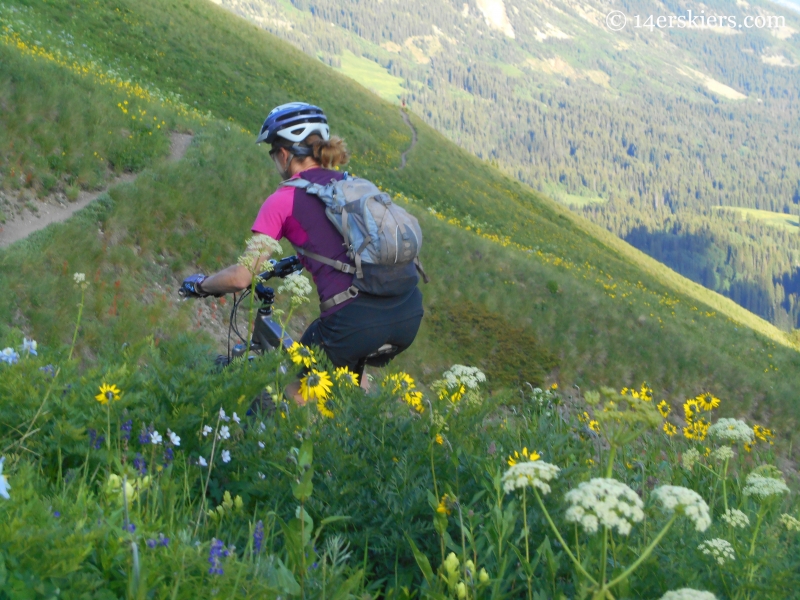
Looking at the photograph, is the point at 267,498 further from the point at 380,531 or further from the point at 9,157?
the point at 9,157

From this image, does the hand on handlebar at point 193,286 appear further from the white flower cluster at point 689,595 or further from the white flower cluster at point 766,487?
the white flower cluster at point 689,595

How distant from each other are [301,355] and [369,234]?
45.1 inches

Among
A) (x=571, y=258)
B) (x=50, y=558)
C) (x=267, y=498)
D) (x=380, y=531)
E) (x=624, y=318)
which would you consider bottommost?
(x=571, y=258)

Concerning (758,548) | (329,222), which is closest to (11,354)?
(329,222)

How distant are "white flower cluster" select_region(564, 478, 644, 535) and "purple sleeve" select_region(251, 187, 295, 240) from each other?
3032mm

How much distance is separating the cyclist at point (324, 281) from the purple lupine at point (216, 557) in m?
2.47

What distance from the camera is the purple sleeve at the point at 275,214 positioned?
167 inches

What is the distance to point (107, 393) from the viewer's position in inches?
A: 110

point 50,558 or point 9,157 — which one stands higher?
point 50,558

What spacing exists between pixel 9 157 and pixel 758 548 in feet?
36.1

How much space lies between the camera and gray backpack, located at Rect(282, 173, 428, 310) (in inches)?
166

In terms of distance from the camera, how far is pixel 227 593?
1.66 meters

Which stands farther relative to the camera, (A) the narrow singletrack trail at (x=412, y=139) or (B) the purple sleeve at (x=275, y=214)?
(A) the narrow singletrack trail at (x=412, y=139)

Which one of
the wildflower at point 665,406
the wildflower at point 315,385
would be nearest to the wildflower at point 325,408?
the wildflower at point 315,385
